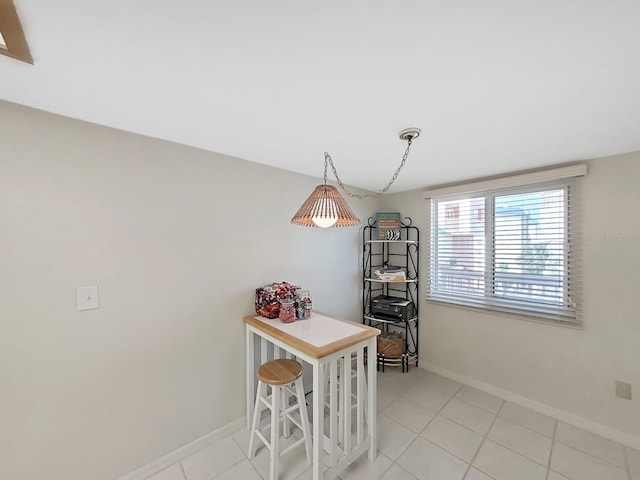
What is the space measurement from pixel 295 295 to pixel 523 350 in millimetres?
2051

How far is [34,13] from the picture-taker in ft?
2.49

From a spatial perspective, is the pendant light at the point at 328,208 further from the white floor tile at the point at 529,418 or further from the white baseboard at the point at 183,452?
the white floor tile at the point at 529,418

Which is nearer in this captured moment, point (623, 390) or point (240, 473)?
point (240, 473)

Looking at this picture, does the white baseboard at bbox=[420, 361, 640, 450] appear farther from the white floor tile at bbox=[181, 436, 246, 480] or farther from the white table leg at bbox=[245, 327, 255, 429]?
the white floor tile at bbox=[181, 436, 246, 480]

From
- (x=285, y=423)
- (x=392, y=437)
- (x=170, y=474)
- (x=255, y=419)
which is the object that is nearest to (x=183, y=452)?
(x=170, y=474)

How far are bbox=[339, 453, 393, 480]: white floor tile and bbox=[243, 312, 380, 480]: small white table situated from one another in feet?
0.14

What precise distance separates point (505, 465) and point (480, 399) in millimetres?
748

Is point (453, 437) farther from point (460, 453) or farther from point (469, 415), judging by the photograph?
point (469, 415)

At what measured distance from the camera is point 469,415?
212 cm

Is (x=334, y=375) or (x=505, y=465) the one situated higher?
(x=334, y=375)

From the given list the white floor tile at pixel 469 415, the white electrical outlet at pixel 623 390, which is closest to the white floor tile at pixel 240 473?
the white floor tile at pixel 469 415

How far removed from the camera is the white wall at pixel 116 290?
1.27 m

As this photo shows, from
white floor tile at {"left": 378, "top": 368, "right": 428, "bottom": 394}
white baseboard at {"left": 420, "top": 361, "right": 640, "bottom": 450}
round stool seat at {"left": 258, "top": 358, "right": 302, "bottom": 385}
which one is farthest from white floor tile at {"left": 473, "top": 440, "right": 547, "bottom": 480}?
round stool seat at {"left": 258, "top": 358, "right": 302, "bottom": 385}

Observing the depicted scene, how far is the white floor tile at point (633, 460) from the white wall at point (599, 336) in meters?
0.07
